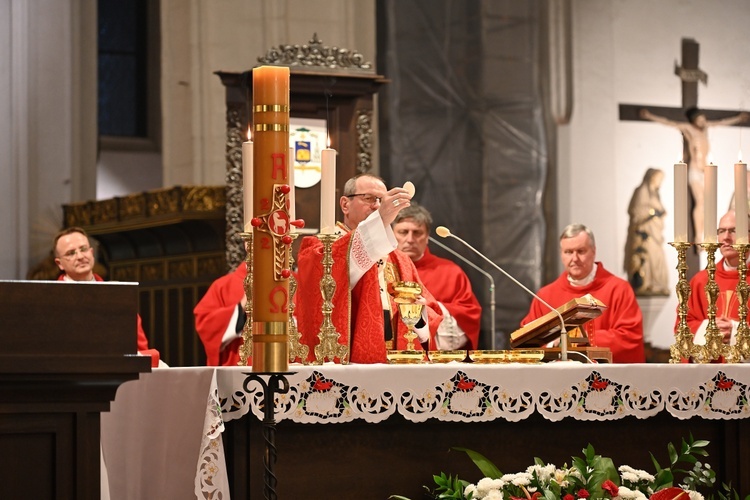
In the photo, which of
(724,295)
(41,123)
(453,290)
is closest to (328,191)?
(724,295)

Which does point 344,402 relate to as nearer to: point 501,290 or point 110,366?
point 110,366

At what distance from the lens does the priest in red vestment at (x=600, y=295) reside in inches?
266

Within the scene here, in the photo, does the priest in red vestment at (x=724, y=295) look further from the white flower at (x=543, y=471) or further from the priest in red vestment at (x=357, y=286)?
the white flower at (x=543, y=471)

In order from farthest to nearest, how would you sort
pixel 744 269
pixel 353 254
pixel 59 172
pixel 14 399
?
pixel 59 172 → pixel 744 269 → pixel 353 254 → pixel 14 399

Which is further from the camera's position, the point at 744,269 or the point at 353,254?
the point at 744,269

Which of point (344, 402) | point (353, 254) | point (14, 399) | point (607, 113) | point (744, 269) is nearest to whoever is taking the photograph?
point (14, 399)

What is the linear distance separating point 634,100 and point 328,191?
26.1 ft

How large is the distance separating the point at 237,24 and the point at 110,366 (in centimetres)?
833

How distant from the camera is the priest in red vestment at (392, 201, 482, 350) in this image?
7.46 meters

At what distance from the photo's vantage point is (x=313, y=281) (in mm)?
4828

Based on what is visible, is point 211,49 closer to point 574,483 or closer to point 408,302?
point 408,302

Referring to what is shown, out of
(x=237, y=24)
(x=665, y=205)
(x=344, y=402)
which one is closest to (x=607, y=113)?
(x=665, y=205)

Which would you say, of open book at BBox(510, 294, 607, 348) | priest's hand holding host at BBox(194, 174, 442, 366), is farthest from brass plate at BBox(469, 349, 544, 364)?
priest's hand holding host at BBox(194, 174, 442, 366)

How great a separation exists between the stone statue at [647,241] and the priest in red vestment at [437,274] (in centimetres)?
400
